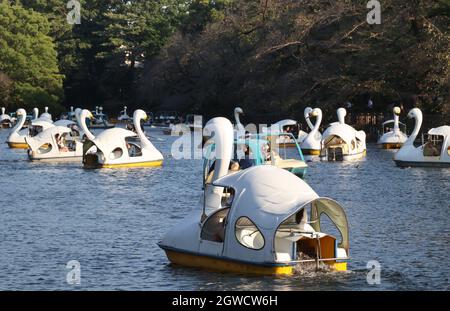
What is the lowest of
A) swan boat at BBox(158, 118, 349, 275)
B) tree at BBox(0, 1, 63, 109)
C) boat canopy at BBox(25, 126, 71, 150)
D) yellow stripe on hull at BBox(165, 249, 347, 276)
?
yellow stripe on hull at BBox(165, 249, 347, 276)

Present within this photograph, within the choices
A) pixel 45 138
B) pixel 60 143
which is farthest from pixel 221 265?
pixel 60 143

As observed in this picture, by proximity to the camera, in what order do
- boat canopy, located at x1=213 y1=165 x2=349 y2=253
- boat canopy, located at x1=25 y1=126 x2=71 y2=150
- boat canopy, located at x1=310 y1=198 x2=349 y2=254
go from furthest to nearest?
boat canopy, located at x1=25 y1=126 x2=71 y2=150 → boat canopy, located at x1=310 y1=198 x2=349 y2=254 → boat canopy, located at x1=213 y1=165 x2=349 y2=253

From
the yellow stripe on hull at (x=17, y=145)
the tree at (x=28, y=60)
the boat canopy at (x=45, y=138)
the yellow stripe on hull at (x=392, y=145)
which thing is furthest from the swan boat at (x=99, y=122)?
the boat canopy at (x=45, y=138)

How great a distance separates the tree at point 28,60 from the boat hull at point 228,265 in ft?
272

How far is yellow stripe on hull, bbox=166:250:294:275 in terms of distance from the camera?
16.8 m

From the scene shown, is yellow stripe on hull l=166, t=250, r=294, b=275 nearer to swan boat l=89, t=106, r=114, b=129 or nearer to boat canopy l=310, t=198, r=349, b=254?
boat canopy l=310, t=198, r=349, b=254

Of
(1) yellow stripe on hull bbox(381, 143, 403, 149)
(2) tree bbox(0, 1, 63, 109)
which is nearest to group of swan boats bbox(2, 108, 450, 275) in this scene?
(1) yellow stripe on hull bbox(381, 143, 403, 149)

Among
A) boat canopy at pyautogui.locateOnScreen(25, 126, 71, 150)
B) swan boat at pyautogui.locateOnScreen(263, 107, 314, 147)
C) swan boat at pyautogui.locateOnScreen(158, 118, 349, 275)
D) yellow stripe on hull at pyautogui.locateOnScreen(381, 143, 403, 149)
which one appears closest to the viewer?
swan boat at pyautogui.locateOnScreen(158, 118, 349, 275)

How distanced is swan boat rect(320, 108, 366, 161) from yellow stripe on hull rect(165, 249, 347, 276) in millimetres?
26657

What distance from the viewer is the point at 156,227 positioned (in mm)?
23641

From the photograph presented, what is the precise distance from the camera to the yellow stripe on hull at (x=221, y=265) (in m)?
16.8

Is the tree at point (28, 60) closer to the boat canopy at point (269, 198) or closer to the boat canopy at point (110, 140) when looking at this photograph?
the boat canopy at point (110, 140)

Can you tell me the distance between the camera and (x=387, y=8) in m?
58.0

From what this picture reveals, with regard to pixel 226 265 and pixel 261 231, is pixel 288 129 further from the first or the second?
pixel 261 231
